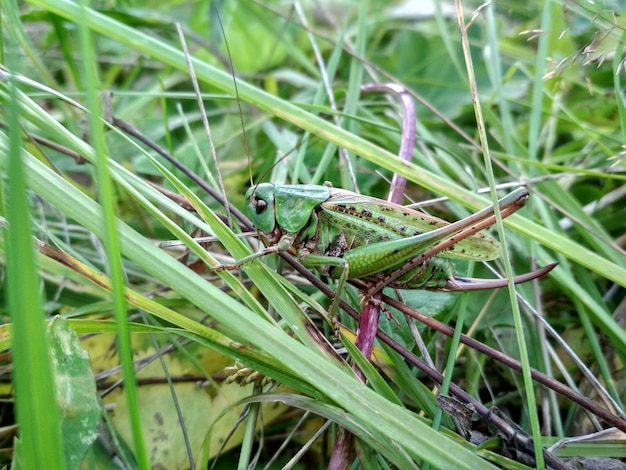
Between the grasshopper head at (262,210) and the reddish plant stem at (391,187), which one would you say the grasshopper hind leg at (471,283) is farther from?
the grasshopper head at (262,210)

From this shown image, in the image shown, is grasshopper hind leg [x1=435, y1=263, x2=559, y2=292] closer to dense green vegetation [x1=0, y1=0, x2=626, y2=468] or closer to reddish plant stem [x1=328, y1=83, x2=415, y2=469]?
dense green vegetation [x1=0, y1=0, x2=626, y2=468]

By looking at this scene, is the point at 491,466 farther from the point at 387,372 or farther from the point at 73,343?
the point at 73,343

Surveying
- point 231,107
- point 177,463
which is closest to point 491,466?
point 177,463

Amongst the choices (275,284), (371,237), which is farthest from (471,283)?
(275,284)

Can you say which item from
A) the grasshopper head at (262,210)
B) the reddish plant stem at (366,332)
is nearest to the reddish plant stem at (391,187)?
the reddish plant stem at (366,332)

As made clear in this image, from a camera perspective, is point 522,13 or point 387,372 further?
point 522,13

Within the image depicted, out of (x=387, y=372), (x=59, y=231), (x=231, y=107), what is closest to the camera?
(x=387, y=372)

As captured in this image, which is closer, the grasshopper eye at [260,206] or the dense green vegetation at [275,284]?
the dense green vegetation at [275,284]

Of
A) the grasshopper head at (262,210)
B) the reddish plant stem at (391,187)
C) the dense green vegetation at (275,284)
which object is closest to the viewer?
the dense green vegetation at (275,284)
